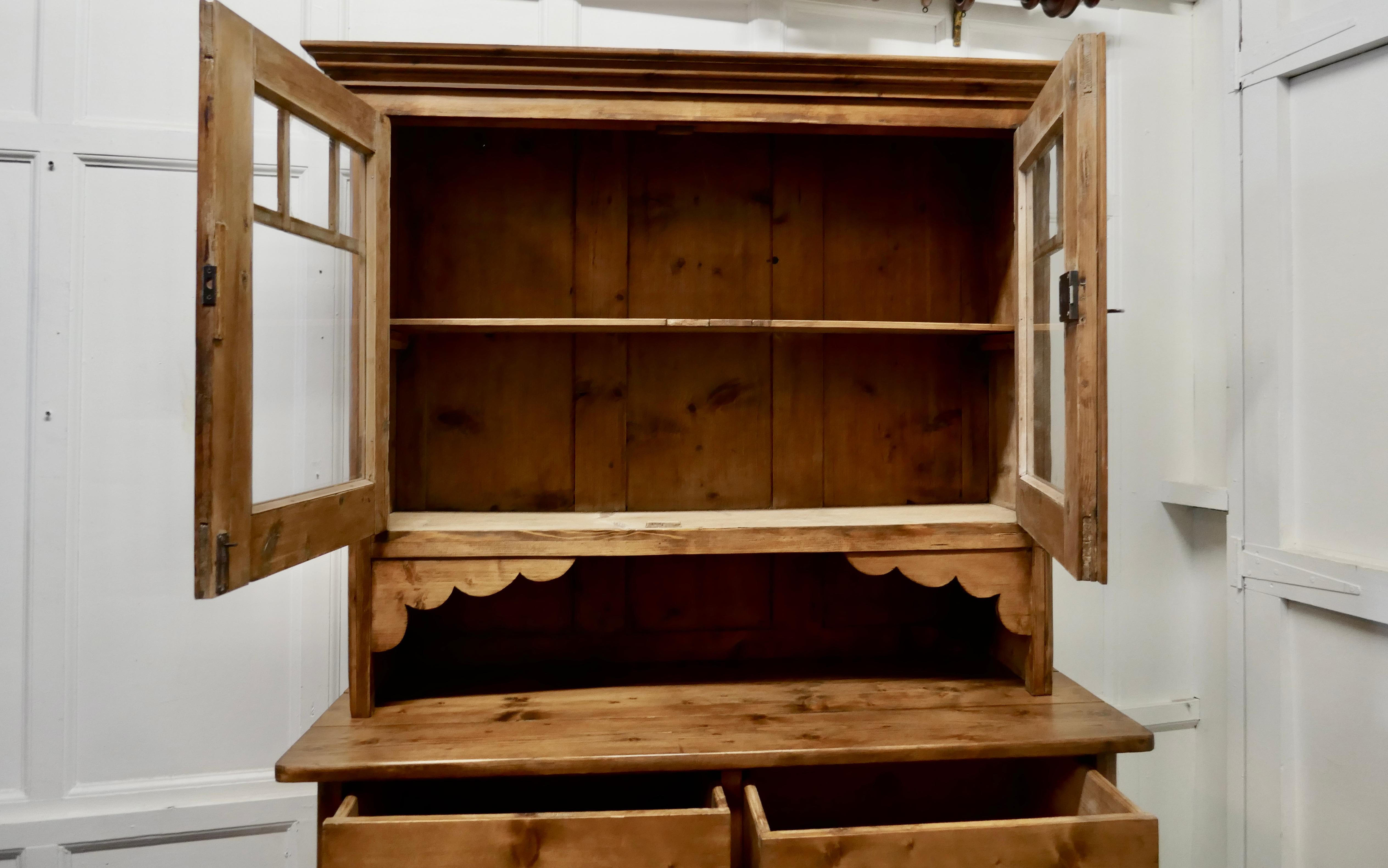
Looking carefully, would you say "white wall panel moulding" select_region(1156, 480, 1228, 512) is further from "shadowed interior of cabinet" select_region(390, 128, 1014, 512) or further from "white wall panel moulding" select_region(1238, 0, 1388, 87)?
"white wall panel moulding" select_region(1238, 0, 1388, 87)

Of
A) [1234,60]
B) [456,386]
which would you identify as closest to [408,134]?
[456,386]

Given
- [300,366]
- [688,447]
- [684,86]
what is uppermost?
[684,86]

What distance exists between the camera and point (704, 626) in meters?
1.63

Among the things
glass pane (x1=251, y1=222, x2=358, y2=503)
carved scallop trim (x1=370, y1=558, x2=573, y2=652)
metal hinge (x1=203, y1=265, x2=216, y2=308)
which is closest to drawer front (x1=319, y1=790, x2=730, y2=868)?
carved scallop trim (x1=370, y1=558, x2=573, y2=652)

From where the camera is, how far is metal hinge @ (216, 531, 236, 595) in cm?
93

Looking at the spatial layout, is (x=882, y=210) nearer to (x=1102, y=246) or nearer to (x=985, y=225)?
(x=985, y=225)

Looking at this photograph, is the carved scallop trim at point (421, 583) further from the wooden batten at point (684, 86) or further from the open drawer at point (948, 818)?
the wooden batten at point (684, 86)

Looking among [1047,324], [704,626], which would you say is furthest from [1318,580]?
[704,626]

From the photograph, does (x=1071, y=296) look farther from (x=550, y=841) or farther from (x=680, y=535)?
(x=550, y=841)

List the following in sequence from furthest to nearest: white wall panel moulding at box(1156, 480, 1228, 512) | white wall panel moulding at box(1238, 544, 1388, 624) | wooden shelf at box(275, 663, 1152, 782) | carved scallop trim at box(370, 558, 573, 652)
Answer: white wall panel moulding at box(1156, 480, 1228, 512) → white wall panel moulding at box(1238, 544, 1388, 624) → carved scallop trim at box(370, 558, 573, 652) → wooden shelf at box(275, 663, 1152, 782)

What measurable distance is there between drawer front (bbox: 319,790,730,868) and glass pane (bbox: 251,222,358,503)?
555 mm

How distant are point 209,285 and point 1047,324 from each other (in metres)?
1.33

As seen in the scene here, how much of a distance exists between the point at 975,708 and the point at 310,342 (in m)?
1.37

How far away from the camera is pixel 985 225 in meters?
1.67
